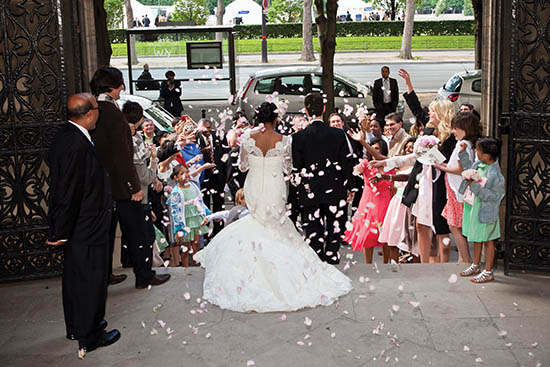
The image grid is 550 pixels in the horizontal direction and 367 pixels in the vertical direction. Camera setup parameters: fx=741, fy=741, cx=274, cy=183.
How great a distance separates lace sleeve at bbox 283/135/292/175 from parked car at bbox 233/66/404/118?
10589 mm

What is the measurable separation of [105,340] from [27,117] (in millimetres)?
2483

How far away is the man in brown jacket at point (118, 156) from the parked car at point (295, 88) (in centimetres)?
1125

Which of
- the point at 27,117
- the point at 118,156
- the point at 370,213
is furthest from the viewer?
the point at 370,213

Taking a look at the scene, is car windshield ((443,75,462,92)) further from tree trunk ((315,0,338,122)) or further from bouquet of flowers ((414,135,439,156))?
bouquet of flowers ((414,135,439,156))

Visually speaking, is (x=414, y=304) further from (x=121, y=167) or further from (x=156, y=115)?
(x=156, y=115)

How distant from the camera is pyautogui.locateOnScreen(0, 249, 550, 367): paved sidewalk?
17.8ft

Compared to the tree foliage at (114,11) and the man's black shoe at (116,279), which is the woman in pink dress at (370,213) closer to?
the man's black shoe at (116,279)

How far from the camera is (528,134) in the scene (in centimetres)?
693

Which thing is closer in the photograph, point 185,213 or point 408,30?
point 185,213

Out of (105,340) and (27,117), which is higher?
(27,117)

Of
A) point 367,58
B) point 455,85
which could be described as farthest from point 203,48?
point 367,58

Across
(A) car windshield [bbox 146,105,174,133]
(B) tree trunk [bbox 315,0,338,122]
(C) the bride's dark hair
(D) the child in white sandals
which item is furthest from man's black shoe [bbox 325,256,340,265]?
(B) tree trunk [bbox 315,0,338,122]

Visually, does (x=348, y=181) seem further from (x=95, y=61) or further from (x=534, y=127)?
(x=95, y=61)

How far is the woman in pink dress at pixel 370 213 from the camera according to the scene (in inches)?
324
